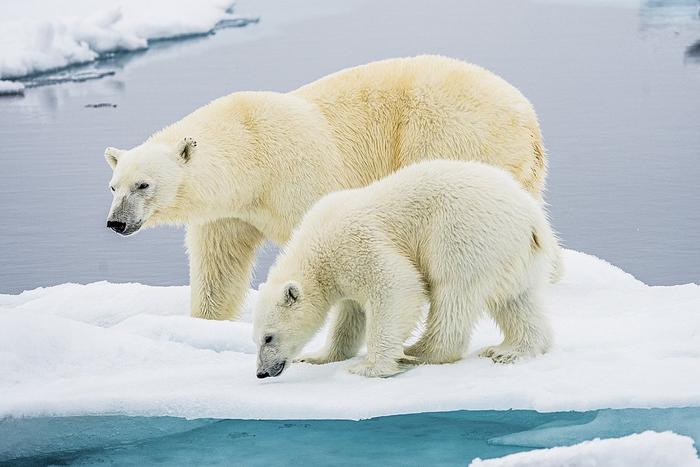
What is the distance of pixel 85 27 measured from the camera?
16.0 metres

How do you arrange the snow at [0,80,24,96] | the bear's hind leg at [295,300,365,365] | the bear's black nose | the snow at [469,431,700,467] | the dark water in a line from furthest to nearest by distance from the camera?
1. the snow at [0,80,24,96]
2. the dark water
3. the bear's black nose
4. the bear's hind leg at [295,300,365,365]
5. the snow at [469,431,700,467]

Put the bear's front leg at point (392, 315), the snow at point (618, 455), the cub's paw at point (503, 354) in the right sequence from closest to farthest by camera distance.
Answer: the snow at point (618, 455), the bear's front leg at point (392, 315), the cub's paw at point (503, 354)

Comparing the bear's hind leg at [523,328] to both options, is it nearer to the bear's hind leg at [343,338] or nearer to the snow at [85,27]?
the bear's hind leg at [343,338]

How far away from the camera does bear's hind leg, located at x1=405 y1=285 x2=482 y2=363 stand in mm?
4305

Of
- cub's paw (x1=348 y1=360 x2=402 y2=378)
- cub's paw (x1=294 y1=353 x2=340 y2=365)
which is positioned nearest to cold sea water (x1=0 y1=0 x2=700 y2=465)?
cub's paw (x1=348 y1=360 x2=402 y2=378)

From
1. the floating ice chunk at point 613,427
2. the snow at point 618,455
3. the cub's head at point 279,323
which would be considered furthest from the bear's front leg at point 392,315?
the snow at point 618,455

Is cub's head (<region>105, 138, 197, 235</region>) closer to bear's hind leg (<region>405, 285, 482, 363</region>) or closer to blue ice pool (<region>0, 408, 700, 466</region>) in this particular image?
blue ice pool (<region>0, 408, 700, 466</region>)

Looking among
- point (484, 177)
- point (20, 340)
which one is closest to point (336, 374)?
point (484, 177)

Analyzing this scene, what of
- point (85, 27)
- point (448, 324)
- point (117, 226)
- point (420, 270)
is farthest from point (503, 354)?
point (85, 27)

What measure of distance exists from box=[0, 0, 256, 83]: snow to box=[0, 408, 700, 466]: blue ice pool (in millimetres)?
11348

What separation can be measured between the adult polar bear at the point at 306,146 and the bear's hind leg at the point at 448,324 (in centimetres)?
147

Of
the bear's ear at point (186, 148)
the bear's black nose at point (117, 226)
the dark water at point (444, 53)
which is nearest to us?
the bear's black nose at point (117, 226)

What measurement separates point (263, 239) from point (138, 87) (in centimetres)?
1023

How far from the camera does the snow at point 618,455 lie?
352 centimetres
